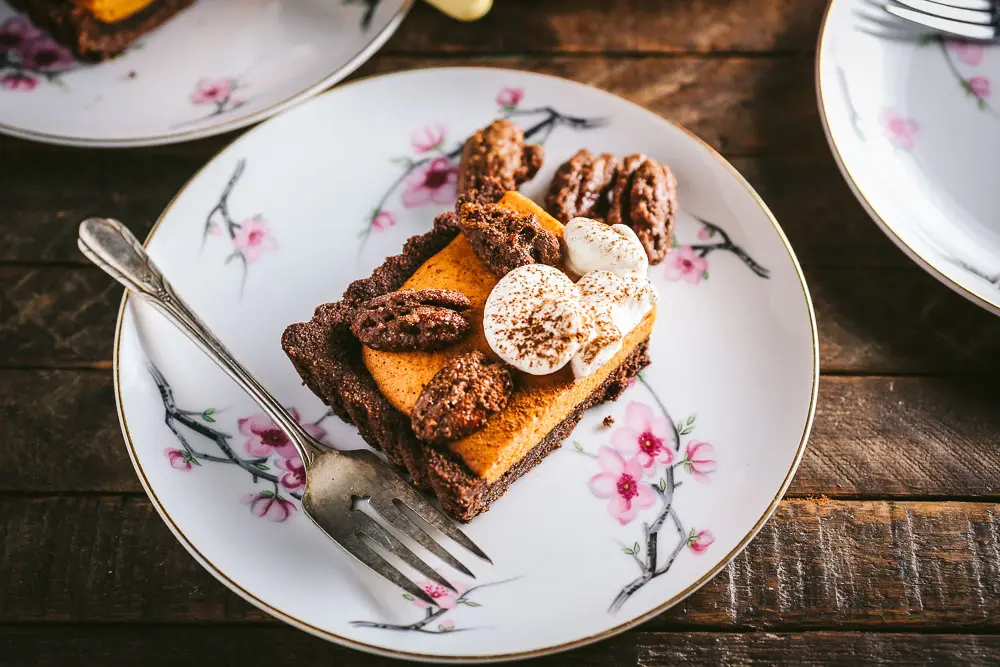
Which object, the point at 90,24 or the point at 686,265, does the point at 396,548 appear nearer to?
the point at 686,265

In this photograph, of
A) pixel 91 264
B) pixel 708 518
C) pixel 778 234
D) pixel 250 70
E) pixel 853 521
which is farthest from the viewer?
pixel 250 70

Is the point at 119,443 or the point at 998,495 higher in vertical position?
the point at 119,443

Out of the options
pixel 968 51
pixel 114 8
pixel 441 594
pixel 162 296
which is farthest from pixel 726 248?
pixel 114 8

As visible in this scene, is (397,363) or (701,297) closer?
(397,363)

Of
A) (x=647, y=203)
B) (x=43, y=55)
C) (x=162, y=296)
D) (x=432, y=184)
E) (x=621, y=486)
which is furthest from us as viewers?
(x=43, y=55)

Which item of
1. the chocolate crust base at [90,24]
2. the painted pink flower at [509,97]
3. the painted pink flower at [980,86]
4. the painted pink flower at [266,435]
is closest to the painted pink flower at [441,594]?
the painted pink flower at [266,435]

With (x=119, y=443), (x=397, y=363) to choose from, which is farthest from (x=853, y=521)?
(x=119, y=443)

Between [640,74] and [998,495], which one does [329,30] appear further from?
[998,495]
